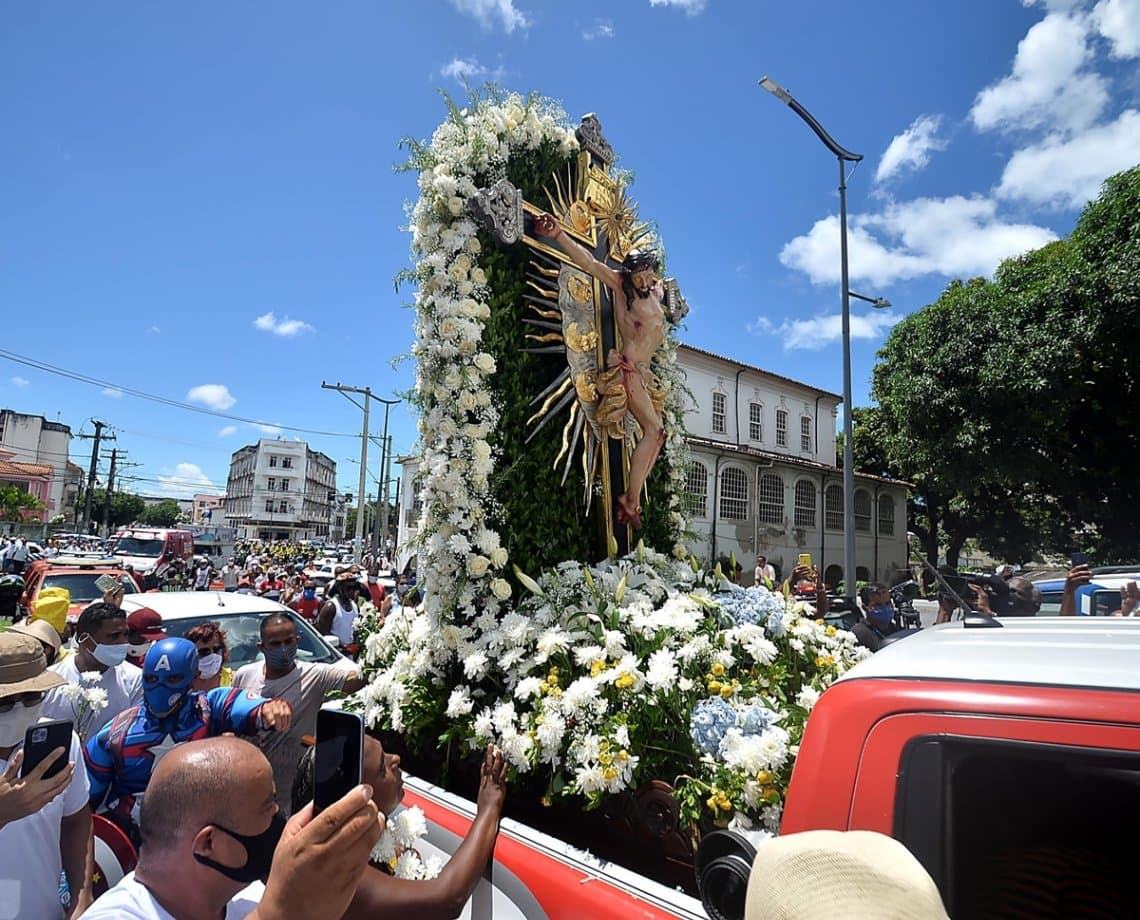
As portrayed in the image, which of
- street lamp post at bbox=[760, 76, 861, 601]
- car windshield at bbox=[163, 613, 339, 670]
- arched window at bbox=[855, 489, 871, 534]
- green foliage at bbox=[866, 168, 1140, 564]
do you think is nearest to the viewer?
car windshield at bbox=[163, 613, 339, 670]

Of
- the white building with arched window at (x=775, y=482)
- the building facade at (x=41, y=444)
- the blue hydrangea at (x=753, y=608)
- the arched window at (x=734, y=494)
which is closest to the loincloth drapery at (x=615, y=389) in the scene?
the blue hydrangea at (x=753, y=608)

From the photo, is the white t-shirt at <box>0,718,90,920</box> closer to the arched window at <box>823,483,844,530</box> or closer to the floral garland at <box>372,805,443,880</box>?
the floral garland at <box>372,805,443,880</box>

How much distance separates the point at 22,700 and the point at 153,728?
577 mm

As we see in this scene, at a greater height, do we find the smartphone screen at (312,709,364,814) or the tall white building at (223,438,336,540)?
the tall white building at (223,438,336,540)

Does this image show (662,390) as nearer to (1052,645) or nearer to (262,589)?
(1052,645)

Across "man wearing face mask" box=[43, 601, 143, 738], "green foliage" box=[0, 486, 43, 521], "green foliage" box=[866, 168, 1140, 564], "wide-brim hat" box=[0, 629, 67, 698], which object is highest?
"green foliage" box=[866, 168, 1140, 564]

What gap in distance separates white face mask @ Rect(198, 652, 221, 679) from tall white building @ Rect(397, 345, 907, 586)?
20260 mm

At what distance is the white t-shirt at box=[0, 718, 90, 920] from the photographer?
211 cm

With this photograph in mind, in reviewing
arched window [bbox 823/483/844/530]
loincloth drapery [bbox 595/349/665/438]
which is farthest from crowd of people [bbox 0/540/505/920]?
arched window [bbox 823/483/844/530]

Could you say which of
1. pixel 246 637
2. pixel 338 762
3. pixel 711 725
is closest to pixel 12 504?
pixel 246 637

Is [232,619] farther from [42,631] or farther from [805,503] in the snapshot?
[805,503]

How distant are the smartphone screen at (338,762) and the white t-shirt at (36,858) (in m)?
1.49

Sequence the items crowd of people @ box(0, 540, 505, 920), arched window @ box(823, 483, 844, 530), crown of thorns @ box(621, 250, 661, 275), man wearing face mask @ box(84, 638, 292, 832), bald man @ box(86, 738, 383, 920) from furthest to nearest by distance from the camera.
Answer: arched window @ box(823, 483, 844, 530) → crown of thorns @ box(621, 250, 661, 275) → man wearing face mask @ box(84, 638, 292, 832) → bald man @ box(86, 738, 383, 920) → crowd of people @ box(0, 540, 505, 920)

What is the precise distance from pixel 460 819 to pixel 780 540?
28234 mm
